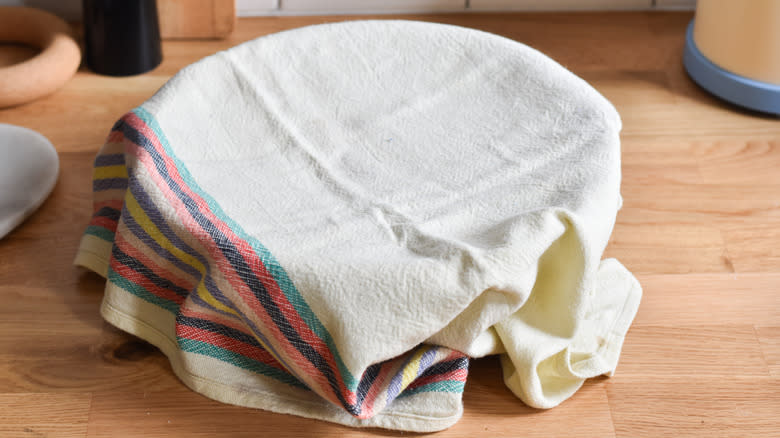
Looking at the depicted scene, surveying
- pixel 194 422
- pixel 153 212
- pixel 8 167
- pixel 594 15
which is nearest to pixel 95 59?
pixel 8 167

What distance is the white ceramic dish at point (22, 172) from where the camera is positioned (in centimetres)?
99

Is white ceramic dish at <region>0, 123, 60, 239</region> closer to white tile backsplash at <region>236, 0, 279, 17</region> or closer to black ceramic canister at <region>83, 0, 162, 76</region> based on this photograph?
black ceramic canister at <region>83, 0, 162, 76</region>

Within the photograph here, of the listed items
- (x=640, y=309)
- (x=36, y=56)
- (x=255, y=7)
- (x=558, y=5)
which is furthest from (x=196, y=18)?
(x=640, y=309)

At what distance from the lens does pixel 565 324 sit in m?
0.82

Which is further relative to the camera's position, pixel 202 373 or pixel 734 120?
pixel 734 120

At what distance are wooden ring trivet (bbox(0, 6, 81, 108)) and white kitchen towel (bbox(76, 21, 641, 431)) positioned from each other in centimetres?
28

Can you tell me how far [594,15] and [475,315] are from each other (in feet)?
2.75

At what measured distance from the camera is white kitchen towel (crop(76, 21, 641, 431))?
2.48 ft

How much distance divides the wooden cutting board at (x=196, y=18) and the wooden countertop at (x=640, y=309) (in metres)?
0.03

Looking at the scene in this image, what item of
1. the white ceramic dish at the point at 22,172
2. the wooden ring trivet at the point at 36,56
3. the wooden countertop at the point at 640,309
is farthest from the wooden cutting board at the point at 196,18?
the white ceramic dish at the point at 22,172

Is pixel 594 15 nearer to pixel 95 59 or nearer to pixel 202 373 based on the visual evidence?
pixel 95 59

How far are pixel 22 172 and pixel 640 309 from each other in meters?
0.71

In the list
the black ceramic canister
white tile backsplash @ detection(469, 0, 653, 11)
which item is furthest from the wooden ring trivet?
white tile backsplash @ detection(469, 0, 653, 11)

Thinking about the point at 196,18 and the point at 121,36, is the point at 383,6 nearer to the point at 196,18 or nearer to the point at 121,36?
the point at 196,18
